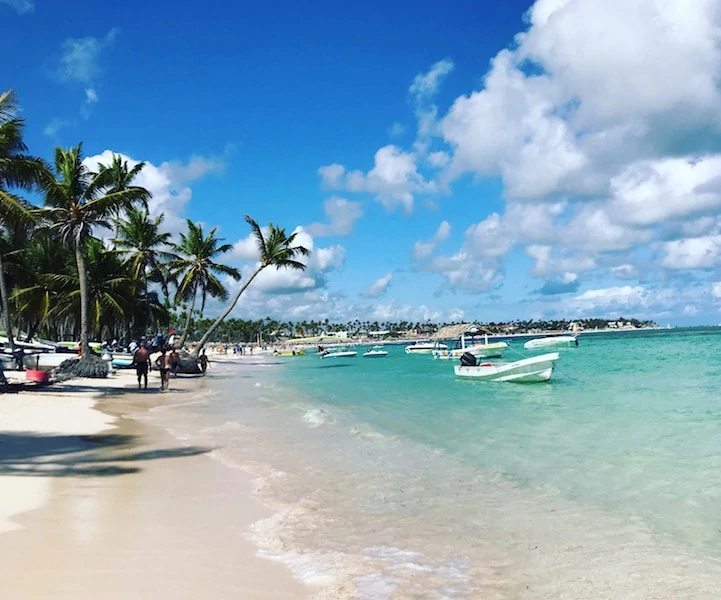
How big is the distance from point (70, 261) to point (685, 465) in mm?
38355

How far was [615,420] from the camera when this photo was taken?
15.3m

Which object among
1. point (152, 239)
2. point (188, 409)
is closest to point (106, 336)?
point (152, 239)

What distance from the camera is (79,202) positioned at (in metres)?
26.2

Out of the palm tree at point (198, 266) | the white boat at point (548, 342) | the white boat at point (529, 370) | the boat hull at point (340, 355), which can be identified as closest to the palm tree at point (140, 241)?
the palm tree at point (198, 266)

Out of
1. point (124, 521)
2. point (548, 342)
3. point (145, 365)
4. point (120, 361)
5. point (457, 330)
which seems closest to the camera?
point (124, 521)

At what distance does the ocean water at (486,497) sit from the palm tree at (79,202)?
11.3 metres

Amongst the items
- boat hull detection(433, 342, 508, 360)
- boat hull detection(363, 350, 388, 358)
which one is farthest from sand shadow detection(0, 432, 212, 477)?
boat hull detection(363, 350, 388, 358)

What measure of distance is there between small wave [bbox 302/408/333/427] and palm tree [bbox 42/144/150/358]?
13.7m

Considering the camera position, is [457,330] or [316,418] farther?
[457,330]

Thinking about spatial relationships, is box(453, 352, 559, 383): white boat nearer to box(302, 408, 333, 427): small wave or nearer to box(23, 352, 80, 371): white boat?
box(302, 408, 333, 427): small wave

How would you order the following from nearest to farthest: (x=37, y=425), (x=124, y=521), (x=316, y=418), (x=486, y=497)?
1. (x=124, y=521)
2. (x=486, y=497)
3. (x=37, y=425)
4. (x=316, y=418)

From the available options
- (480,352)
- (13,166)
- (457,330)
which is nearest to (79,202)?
(13,166)

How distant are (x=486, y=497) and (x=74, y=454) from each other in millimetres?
6672

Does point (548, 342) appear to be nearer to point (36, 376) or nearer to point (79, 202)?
point (79, 202)
